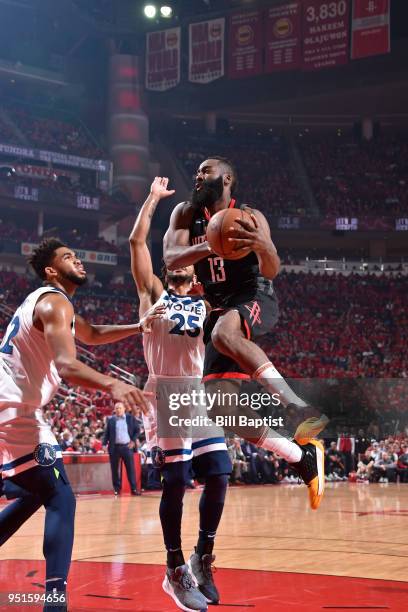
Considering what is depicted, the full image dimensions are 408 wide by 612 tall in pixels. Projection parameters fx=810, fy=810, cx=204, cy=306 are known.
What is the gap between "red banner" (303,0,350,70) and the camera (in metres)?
30.7

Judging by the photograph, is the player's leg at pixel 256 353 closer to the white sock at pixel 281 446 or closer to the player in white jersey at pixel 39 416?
the white sock at pixel 281 446

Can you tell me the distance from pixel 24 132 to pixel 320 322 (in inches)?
628

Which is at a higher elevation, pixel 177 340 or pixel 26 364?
pixel 177 340

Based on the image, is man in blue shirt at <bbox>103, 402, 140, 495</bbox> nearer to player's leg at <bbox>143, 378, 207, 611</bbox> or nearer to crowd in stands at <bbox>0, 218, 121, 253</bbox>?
player's leg at <bbox>143, 378, 207, 611</bbox>

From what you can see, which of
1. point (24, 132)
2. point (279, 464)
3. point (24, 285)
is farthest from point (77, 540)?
point (24, 132)

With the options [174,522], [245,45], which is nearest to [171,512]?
[174,522]

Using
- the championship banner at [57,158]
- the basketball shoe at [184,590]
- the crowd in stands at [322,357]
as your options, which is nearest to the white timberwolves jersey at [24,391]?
the basketball shoe at [184,590]

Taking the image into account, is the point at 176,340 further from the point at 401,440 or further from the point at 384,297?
the point at 384,297

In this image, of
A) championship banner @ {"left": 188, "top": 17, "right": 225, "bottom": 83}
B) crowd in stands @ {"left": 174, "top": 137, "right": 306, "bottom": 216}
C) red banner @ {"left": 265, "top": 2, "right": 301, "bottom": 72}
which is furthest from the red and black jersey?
crowd in stands @ {"left": 174, "top": 137, "right": 306, "bottom": 216}

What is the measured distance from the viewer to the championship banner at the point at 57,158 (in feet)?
112

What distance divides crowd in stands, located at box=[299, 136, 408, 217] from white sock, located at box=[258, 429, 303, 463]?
32887 mm

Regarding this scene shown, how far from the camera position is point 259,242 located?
4.77m

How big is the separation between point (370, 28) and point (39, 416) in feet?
94.8

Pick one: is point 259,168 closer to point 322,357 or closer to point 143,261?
point 322,357
